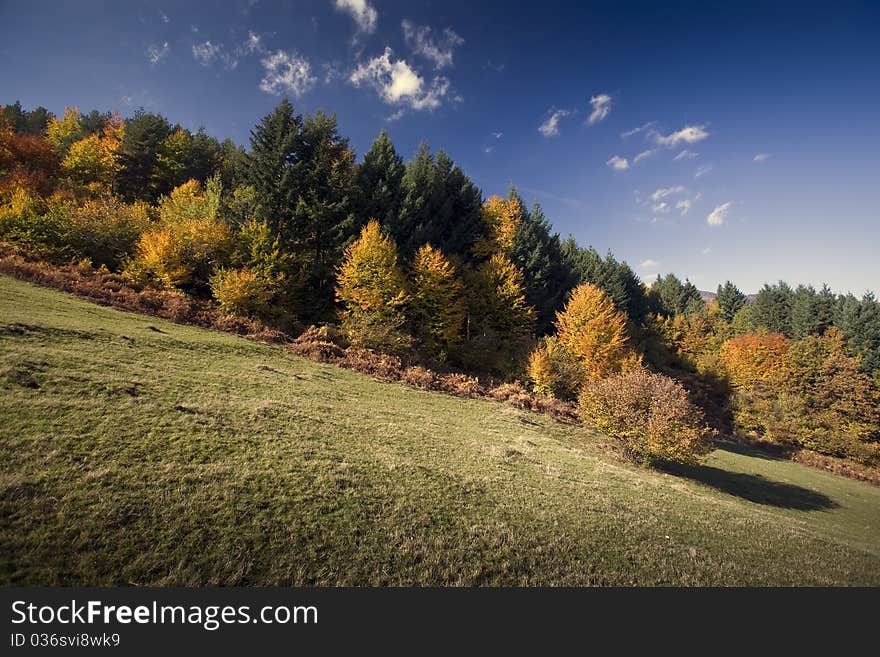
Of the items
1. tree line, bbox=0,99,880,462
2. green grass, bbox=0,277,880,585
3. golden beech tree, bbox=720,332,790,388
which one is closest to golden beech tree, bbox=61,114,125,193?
tree line, bbox=0,99,880,462

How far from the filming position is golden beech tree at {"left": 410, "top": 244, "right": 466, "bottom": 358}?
107 ft

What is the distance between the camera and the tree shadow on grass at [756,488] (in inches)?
691

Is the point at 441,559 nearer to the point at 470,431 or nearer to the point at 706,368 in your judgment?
the point at 470,431

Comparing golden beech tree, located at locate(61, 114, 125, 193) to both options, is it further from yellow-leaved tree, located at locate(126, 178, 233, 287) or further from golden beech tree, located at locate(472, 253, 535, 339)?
golden beech tree, located at locate(472, 253, 535, 339)

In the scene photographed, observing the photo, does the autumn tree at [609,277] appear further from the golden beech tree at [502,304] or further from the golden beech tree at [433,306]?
the golden beech tree at [433,306]

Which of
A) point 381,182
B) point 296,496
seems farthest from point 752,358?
point 296,496

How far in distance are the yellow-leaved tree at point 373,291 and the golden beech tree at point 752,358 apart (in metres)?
55.1

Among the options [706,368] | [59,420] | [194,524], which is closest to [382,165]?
[59,420]

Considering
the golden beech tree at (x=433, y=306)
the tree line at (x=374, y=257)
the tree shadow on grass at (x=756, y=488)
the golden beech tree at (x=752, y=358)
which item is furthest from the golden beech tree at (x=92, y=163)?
the golden beech tree at (x=752, y=358)

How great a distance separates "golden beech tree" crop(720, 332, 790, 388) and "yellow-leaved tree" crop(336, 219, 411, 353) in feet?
A: 181

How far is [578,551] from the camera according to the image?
7.09 m

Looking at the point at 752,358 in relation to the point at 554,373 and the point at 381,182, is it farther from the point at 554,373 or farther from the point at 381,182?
the point at 381,182

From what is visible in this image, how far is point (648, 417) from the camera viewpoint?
17984mm

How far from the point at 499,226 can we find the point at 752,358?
4928 centimetres
